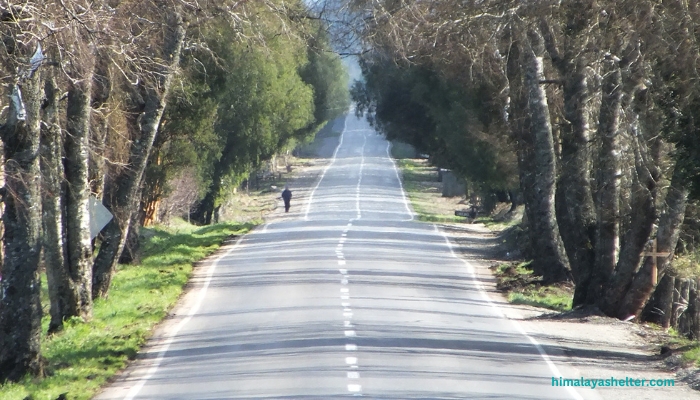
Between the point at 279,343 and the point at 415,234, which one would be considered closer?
the point at 279,343

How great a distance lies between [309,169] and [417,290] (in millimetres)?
75158

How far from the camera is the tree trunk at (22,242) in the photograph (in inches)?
550

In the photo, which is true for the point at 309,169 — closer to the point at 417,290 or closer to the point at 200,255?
the point at 200,255

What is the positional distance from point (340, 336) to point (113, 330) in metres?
4.74

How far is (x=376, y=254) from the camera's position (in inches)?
1254

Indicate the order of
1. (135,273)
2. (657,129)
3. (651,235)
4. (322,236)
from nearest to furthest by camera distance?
(657,129)
(651,235)
(135,273)
(322,236)

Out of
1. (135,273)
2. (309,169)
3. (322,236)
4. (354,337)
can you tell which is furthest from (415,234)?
(309,169)

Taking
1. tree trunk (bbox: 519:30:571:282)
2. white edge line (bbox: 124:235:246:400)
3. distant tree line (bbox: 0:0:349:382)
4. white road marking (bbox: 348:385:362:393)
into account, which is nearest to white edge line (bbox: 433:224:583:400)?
tree trunk (bbox: 519:30:571:282)

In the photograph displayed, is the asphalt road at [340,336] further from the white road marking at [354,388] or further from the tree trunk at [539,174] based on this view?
the tree trunk at [539,174]

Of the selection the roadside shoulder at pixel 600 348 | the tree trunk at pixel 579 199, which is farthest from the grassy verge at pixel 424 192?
the roadside shoulder at pixel 600 348

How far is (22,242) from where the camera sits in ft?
46.9

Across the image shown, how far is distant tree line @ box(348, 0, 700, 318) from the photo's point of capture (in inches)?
560

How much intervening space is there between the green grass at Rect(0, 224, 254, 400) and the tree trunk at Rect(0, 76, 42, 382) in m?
0.47

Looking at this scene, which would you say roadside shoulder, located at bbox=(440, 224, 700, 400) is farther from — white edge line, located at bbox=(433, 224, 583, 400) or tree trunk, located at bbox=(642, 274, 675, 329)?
tree trunk, located at bbox=(642, 274, 675, 329)
